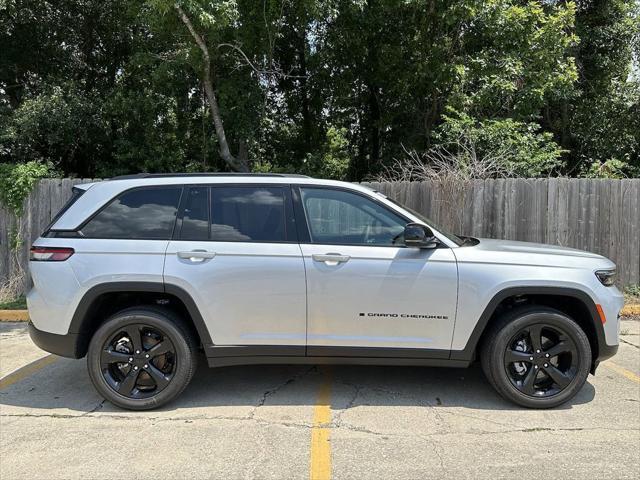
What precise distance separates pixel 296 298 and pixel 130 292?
1.37 meters

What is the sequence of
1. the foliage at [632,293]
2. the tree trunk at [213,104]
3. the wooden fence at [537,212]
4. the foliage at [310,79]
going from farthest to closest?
the foliage at [310,79]
the tree trunk at [213,104]
the wooden fence at [537,212]
the foliage at [632,293]

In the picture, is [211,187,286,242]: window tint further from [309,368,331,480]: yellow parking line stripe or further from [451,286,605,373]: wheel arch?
[451,286,605,373]: wheel arch

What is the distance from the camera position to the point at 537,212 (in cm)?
797

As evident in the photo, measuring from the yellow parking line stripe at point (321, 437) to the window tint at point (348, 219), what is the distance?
136cm

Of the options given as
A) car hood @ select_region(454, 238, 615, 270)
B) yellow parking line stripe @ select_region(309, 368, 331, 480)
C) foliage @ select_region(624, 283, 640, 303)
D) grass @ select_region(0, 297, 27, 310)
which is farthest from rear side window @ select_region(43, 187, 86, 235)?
foliage @ select_region(624, 283, 640, 303)

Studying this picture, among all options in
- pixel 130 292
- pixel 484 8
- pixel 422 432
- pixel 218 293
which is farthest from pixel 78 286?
pixel 484 8

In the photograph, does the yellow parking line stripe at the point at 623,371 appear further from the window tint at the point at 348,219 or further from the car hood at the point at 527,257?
the window tint at the point at 348,219

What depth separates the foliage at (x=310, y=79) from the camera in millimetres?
10461

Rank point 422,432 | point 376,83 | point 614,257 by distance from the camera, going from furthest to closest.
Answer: point 376,83
point 614,257
point 422,432

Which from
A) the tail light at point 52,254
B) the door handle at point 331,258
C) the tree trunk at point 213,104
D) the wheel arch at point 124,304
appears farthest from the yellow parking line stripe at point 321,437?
the tree trunk at point 213,104

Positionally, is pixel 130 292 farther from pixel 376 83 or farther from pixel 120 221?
pixel 376 83

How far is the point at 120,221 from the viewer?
14.1 ft

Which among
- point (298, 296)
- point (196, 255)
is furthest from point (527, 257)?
point (196, 255)

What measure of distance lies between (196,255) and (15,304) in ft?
16.7
